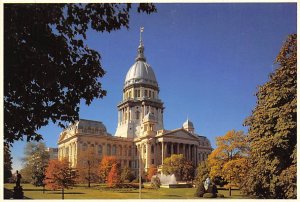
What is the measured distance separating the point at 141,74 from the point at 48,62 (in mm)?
68365

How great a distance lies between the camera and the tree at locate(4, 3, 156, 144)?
1351 centimetres

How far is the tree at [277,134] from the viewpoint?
1975cm

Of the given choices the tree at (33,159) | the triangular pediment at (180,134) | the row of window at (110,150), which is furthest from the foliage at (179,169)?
the tree at (33,159)

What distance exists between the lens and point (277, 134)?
20.5 meters

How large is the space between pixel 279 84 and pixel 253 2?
16.4ft

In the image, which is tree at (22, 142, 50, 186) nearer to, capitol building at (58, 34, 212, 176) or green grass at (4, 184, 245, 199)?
capitol building at (58, 34, 212, 176)

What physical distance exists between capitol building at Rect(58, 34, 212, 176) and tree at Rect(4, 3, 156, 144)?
145 ft

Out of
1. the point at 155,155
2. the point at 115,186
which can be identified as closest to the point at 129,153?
the point at 155,155

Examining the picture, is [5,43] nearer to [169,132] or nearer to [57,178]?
[57,178]

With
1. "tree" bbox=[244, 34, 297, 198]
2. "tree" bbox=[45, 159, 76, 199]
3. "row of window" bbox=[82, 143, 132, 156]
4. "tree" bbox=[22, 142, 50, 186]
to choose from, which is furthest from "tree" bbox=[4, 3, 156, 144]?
"row of window" bbox=[82, 143, 132, 156]

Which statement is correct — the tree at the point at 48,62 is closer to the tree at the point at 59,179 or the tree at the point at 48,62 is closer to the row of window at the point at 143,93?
the tree at the point at 59,179

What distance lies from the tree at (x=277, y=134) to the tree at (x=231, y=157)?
325 inches

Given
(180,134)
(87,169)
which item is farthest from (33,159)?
(180,134)

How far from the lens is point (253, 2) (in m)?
19.5
